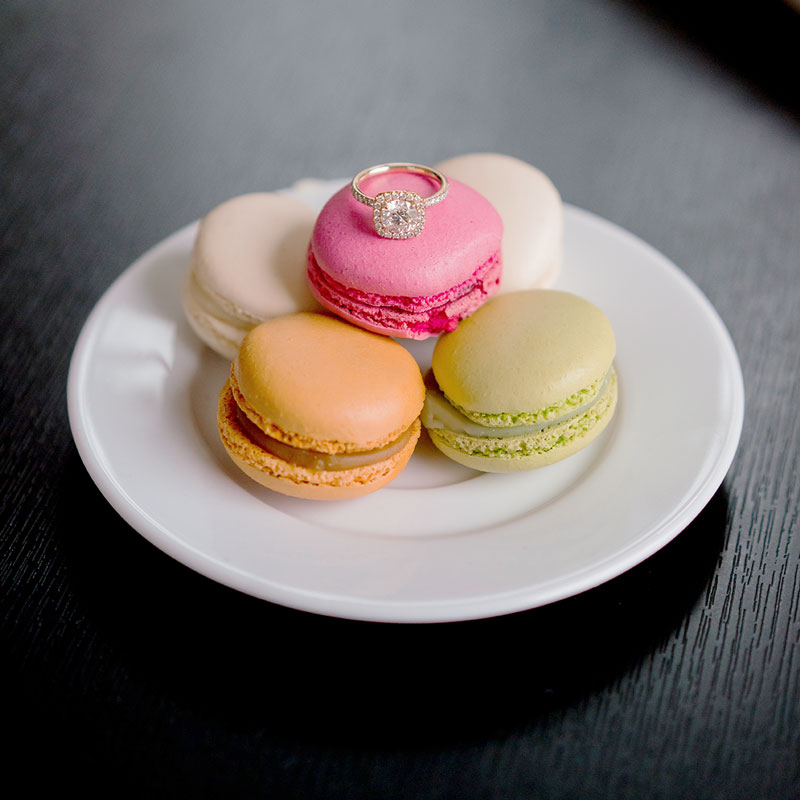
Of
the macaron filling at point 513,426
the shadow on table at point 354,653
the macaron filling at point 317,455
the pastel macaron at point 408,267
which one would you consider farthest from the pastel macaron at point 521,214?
the shadow on table at point 354,653

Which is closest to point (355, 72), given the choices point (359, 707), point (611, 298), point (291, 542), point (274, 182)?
point (274, 182)

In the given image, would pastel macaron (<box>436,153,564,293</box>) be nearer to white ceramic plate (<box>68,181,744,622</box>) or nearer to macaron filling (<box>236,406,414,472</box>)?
white ceramic plate (<box>68,181,744,622</box>)

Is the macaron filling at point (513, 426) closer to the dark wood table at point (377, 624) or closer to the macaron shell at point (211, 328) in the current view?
the dark wood table at point (377, 624)

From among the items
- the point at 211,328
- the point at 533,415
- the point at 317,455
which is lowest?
the point at 211,328

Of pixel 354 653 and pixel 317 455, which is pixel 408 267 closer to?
pixel 317 455

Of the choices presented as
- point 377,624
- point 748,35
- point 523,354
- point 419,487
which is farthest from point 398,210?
point 748,35

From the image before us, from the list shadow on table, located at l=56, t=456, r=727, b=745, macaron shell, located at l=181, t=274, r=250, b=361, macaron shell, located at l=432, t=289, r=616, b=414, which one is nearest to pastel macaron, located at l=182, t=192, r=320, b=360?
macaron shell, located at l=181, t=274, r=250, b=361

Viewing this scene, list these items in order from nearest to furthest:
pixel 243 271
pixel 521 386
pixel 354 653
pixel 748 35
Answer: pixel 354 653 < pixel 521 386 < pixel 243 271 < pixel 748 35

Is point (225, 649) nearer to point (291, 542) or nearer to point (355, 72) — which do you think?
point (291, 542)
